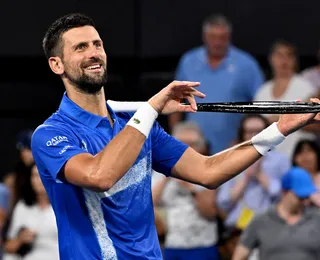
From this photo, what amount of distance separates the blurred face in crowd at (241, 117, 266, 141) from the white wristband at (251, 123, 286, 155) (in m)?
3.33

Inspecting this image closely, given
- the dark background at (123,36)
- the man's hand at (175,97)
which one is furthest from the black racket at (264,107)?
the dark background at (123,36)

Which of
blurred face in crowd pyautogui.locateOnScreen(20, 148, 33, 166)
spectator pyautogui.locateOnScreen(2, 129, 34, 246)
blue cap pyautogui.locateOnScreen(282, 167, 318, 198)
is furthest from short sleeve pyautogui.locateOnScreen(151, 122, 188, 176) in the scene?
blurred face in crowd pyautogui.locateOnScreen(20, 148, 33, 166)

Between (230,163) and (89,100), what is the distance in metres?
0.71

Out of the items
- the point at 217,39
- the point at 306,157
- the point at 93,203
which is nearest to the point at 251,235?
the point at 306,157

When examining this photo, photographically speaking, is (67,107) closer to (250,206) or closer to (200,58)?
(250,206)

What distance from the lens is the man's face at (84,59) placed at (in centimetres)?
410

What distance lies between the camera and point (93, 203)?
4.07 meters

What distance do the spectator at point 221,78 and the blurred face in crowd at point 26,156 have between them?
151 cm

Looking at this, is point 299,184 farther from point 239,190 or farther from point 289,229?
point 239,190

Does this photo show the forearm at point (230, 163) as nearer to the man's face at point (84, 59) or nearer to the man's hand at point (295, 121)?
the man's hand at point (295, 121)

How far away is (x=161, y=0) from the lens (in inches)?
359

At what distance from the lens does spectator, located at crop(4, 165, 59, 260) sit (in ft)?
23.6

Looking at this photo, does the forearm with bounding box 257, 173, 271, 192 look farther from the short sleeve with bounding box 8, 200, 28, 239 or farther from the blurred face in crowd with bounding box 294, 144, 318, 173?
the short sleeve with bounding box 8, 200, 28, 239

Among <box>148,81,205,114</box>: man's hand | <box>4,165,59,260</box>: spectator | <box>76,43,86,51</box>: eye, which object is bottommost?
<box>4,165,59,260</box>: spectator
